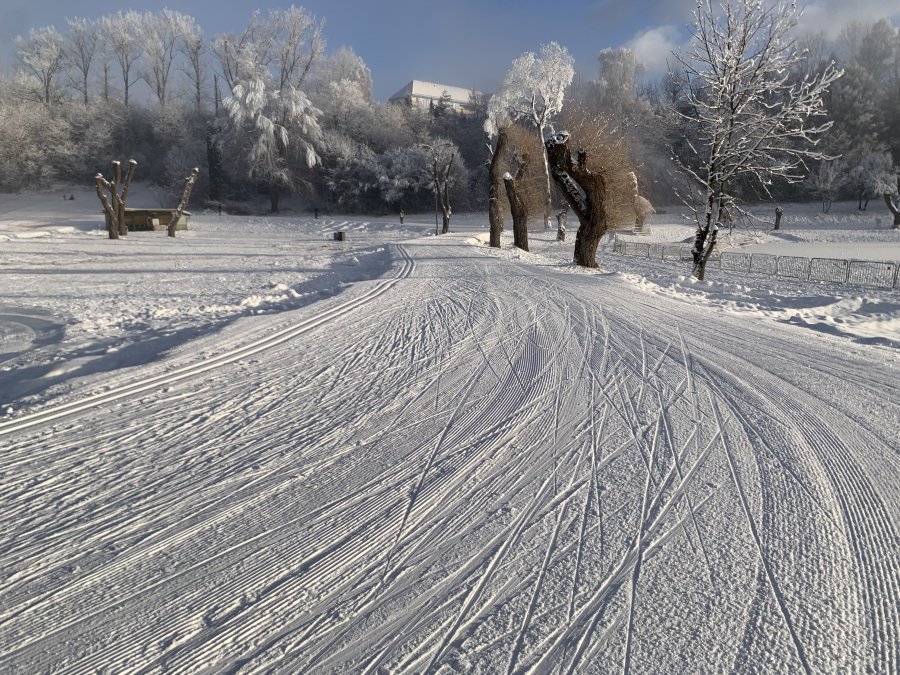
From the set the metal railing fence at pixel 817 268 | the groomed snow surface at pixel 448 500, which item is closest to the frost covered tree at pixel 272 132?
the metal railing fence at pixel 817 268

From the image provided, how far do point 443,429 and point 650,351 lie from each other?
3206 mm

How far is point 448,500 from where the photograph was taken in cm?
316

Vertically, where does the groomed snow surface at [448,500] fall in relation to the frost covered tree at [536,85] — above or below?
below

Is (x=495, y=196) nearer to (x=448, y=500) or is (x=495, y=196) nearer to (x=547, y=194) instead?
(x=547, y=194)

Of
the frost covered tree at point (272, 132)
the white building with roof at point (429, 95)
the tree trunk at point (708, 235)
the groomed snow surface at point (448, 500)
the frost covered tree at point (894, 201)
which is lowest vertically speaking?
the groomed snow surface at point (448, 500)

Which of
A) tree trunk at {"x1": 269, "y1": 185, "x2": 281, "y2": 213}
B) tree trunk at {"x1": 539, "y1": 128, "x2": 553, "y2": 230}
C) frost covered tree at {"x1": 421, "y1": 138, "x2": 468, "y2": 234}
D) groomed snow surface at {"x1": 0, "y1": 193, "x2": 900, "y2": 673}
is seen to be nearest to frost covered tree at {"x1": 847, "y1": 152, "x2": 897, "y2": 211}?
tree trunk at {"x1": 539, "y1": 128, "x2": 553, "y2": 230}

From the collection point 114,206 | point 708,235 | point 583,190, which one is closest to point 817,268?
point 708,235

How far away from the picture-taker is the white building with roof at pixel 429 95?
69.9 meters

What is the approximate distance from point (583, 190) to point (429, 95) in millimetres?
68144

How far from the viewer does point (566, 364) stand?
567 centimetres

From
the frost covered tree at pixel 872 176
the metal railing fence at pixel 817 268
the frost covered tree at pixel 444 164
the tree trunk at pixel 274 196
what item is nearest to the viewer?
the metal railing fence at pixel 817 268

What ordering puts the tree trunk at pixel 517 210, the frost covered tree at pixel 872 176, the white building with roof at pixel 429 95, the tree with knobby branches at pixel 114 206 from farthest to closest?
1. the white building with roof at pixel 429 95
2. the frost covered tree at pixel 872 176
3. the tree with knobby branches at pixel 114 206
4. the tree trunk at pixel 517 210

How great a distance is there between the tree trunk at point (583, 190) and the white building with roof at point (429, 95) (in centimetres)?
5986

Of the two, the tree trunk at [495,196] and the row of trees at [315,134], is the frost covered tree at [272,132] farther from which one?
the tree trunk at [495,196]
